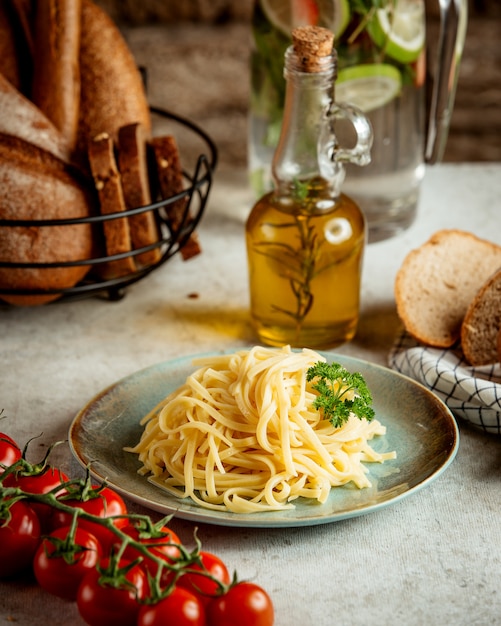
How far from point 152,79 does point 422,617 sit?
185 centimetres

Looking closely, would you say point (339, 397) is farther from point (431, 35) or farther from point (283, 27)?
point (431, 35)

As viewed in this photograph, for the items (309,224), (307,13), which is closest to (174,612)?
(309,224)

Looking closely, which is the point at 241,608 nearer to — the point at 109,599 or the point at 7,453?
the point at 109,599

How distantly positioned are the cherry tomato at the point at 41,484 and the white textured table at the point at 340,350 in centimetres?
7

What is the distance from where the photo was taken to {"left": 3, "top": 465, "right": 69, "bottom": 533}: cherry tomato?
0.89 m

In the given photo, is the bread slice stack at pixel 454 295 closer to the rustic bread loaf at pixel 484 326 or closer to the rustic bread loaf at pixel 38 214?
the rustic bread loaf at pixel 484 326

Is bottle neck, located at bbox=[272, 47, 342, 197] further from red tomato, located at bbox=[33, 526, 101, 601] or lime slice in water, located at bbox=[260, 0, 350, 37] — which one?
red tomato, located at bbox=[33, 526, 101, 601]

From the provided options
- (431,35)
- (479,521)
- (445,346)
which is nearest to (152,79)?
(431,35)

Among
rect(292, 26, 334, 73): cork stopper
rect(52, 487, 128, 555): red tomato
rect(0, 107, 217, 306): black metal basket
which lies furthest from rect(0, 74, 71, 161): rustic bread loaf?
rect(52, 487, 128, 555): red tomato

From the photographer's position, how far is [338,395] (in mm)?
1042

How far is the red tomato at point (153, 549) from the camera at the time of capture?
780mm

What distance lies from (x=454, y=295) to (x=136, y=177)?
547 millimetres

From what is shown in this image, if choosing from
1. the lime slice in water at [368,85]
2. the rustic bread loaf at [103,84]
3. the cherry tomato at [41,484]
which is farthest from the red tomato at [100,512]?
the lime slice in water at [368,85]

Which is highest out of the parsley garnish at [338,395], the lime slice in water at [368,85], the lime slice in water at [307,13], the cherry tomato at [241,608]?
the lime slice in water at [307,13]
